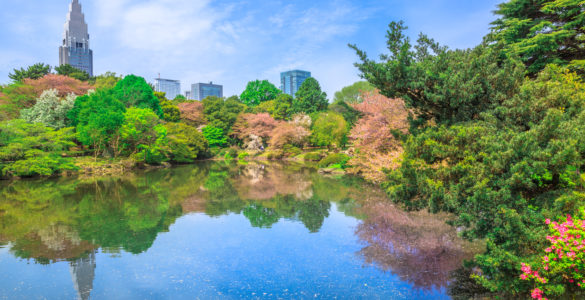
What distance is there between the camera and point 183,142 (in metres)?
30.1

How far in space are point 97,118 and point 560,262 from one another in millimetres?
24990

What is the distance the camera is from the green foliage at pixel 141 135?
941 inches

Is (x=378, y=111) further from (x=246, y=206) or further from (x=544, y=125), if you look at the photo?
(x=544, y=125)

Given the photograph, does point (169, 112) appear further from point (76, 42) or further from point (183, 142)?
point (76, 42)

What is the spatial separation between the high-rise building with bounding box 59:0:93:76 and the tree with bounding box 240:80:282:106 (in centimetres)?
7200

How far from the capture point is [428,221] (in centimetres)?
902

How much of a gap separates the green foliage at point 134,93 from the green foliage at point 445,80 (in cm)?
2641

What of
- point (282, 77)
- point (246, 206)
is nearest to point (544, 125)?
point (246, 206)

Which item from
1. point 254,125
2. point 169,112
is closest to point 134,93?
point 169,112

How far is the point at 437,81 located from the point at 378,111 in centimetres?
859

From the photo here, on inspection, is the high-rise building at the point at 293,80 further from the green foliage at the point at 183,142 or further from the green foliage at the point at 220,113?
the green foliage at the point at 183,142

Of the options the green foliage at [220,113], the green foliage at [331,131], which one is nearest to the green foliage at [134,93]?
the green foliage at [220,113]

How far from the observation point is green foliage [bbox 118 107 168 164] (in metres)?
23.9

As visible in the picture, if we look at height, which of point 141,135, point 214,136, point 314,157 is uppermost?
point 214,136
